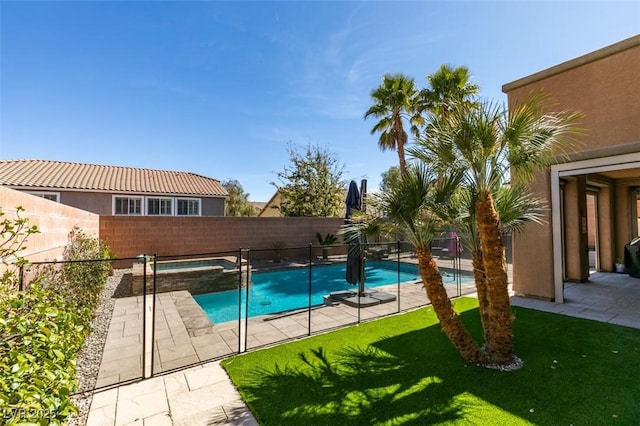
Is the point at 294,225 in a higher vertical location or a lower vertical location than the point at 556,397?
higher

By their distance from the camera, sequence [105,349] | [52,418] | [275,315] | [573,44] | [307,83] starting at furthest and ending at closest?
[307,83] → [573,44] → [275,315] → [105,349] → [52,418]

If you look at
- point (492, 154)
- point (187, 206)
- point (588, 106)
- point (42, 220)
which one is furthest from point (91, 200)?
point (588, 106)

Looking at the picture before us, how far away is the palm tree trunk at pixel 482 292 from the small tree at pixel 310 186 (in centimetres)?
1720

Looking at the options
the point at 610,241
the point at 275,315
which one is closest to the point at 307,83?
the point at 275,315

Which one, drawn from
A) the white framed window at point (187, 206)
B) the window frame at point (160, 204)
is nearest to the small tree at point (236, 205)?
the white framed window at point (187, 206)

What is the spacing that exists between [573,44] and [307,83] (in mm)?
9363

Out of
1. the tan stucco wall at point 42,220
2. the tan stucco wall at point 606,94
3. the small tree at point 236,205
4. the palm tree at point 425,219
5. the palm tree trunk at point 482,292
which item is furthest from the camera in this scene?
the small tree at point 236,205

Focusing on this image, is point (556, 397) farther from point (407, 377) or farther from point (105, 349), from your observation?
point (105, 349)

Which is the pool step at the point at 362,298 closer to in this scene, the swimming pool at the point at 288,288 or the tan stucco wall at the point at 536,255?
the swimming pool at the point at 288,288

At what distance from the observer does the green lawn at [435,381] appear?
3.24 meters

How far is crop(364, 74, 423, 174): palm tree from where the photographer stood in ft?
45.2

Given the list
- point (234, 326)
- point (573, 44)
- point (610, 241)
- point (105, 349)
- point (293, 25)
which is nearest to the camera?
point (105, 349)

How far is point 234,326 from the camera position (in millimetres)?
6230

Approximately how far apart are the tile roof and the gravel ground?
11.4 m
